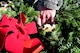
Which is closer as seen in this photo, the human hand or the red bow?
the red bow

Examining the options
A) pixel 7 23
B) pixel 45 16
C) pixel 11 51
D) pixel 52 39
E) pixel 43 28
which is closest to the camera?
pixel 11 51

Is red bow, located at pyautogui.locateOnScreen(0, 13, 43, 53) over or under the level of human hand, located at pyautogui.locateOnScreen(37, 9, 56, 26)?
over

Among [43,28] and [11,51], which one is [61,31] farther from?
[11,51]

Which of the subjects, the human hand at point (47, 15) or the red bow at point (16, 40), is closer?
the red bow at point (16, 40)

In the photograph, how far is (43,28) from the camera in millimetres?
1729

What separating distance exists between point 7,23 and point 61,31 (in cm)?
42

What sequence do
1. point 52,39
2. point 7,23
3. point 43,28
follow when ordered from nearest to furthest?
point 7,23 < point 52,39 < point 43,28

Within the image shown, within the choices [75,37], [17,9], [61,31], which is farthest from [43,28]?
[17,9]

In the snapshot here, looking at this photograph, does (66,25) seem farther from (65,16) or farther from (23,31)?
(23,31)

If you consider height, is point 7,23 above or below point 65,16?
above

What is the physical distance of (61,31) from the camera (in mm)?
1737

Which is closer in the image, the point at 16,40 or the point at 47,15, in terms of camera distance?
the point at 16,40

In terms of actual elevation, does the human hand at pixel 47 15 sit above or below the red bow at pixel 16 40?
below

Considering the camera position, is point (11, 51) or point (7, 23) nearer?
point (11, 51)
